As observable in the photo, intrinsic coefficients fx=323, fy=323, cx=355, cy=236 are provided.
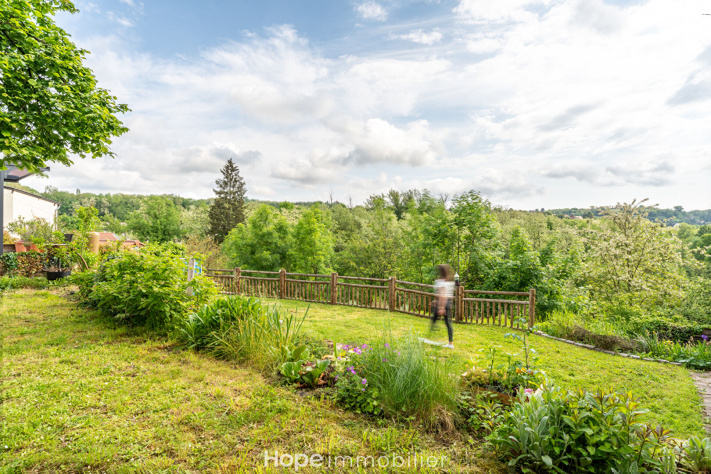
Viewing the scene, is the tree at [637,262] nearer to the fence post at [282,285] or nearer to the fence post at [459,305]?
the fence post at [459,305]

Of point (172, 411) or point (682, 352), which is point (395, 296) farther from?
point (172, 411)

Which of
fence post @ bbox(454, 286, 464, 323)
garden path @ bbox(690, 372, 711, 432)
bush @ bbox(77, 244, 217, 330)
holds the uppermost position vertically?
bush @ bbox(77, 244, 217, 330)

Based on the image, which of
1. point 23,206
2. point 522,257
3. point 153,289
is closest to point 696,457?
point 153,289

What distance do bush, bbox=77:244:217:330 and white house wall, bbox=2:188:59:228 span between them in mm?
16353

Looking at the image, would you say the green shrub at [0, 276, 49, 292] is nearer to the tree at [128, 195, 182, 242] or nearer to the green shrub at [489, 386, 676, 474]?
the green shrub at [489, 386, 676, 474]

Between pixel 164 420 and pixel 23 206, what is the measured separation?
87.7 ft

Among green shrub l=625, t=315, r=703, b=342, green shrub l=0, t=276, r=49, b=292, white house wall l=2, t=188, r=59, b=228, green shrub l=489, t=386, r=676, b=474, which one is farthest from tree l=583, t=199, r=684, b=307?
white house wall l=2, t=188, r=59, b=228

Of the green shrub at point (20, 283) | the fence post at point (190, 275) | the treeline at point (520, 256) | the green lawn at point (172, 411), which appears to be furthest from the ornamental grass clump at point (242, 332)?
the green shrub at point (20, 283)

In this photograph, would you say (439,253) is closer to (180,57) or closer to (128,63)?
(180,57)

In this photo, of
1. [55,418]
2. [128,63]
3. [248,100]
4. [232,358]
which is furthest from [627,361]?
[128,63]

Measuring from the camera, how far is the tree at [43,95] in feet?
15.8

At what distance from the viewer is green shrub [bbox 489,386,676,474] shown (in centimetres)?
181

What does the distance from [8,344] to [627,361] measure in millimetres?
9225

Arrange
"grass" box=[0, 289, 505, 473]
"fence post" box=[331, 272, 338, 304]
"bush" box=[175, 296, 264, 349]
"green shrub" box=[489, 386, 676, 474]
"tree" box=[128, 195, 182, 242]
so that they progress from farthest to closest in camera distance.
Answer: "tree" box=[128, 195, 182, 242], "fence post" box=[331, 272, 338, 304], "bush" box=[175, 296, 264, 349], "grass" box=[0, 289, 505, 473], "green shrub" box=[489, 386, 676, 474]
